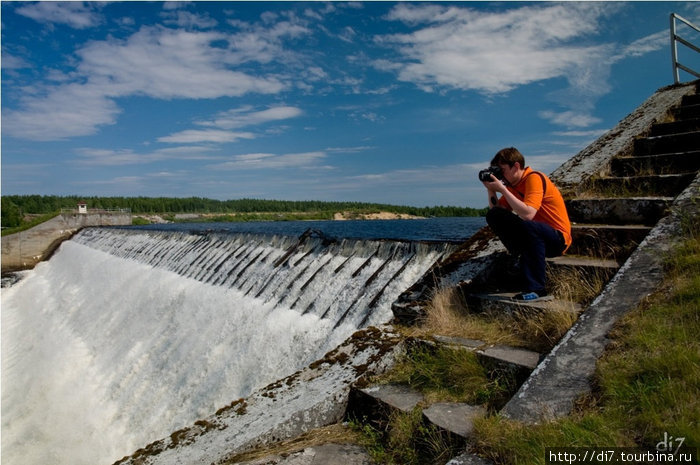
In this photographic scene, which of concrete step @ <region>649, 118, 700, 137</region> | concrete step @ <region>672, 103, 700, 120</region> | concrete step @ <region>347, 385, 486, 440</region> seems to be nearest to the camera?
concrete step @ <region>347, 385, 486, 440</region>

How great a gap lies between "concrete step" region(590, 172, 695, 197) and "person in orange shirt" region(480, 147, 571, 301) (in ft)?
6.04

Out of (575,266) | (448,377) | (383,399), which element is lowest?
(383,399)

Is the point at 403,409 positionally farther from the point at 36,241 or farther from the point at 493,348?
the point at 36,241

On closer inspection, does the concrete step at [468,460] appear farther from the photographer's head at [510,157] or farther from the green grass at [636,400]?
the photographer's head at [510,157]

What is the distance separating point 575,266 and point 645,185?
213 centimetres

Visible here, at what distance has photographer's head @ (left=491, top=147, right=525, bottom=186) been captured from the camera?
13.8 feet

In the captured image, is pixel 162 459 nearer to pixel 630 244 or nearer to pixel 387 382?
pixel 387 382

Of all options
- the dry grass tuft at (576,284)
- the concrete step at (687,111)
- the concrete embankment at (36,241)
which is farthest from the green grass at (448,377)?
the concrete embankment at (36,241)

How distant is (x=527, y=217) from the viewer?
3852 mm

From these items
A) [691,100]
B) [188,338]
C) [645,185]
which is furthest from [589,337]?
[188,338]

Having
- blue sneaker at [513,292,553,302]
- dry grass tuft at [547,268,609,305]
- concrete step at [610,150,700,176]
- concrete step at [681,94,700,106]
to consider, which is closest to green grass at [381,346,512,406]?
blue sneaker at [513,292,553,302]

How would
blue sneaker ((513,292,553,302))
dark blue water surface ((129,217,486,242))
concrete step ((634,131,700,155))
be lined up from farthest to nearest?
1. dark blue water surface ((129,217,486,242))
2. concrete step ((634,131,700,155))
3. blue sneaker ((513,292,553,302))

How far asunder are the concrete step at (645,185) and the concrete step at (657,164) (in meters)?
0.46

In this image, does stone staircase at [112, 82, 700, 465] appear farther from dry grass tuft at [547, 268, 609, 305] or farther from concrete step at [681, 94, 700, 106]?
concrete step at [681, 94, 700, 106]
